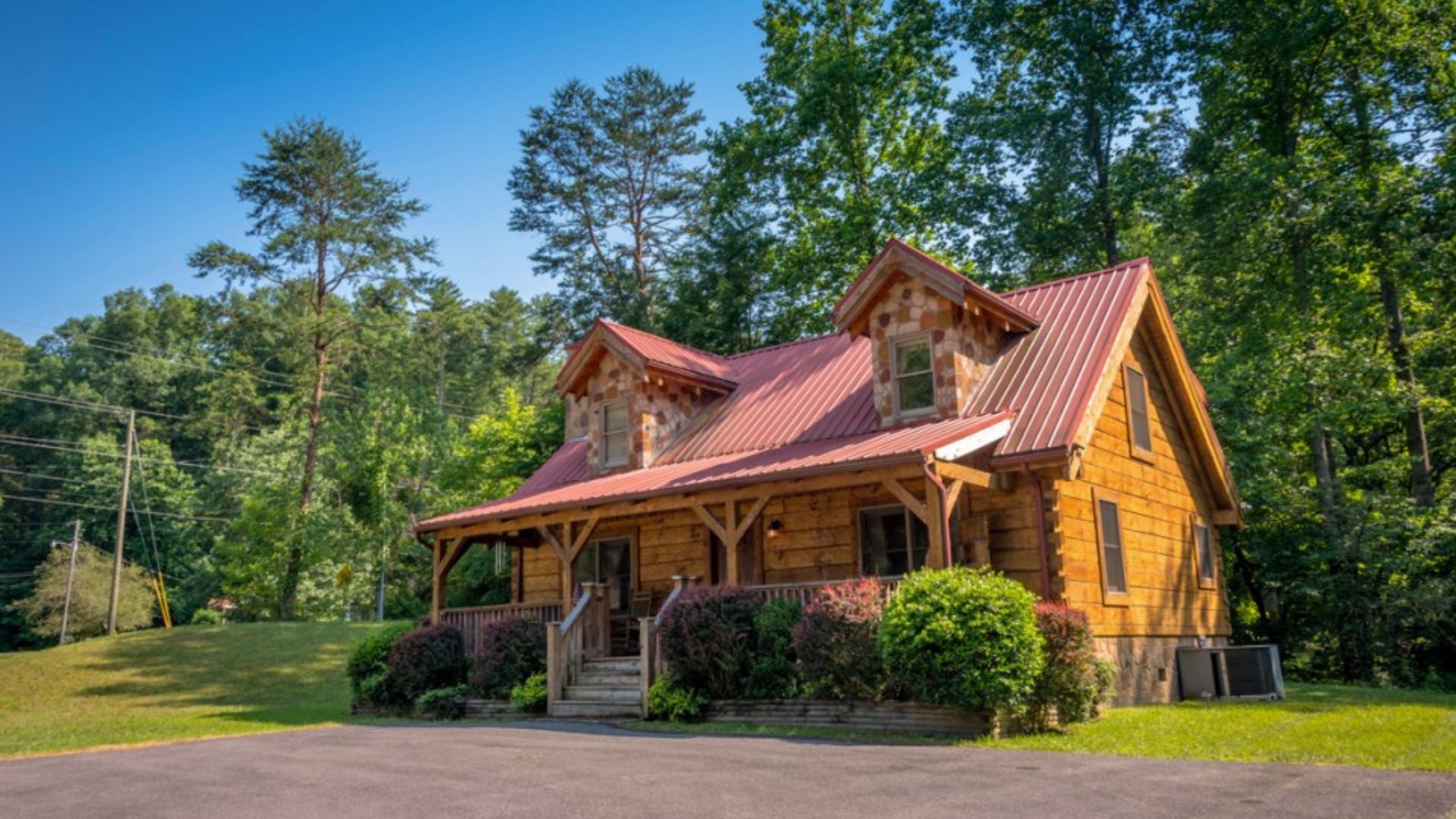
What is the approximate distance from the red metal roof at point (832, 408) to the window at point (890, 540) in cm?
129

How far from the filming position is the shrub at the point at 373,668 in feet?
57.7

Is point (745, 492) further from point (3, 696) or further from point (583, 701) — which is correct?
point (3, 696)

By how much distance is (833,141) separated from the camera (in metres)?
32.4

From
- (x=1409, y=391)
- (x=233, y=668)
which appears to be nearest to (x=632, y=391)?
(x=233, y=668)

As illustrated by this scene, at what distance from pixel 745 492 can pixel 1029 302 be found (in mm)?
7228

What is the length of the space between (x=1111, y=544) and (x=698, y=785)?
10.0 m

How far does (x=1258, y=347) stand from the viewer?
24375 mm

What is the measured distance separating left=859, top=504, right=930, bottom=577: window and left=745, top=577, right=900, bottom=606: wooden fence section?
2060 millimetres

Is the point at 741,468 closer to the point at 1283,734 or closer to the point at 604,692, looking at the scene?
the point at 604,692

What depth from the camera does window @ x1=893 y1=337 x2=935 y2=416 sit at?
16.6m

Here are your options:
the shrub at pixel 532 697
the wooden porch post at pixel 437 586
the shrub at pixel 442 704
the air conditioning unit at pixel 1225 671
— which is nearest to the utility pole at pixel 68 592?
the wooden porch post at pixel 437 586

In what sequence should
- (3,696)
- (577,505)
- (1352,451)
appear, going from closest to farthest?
1. (577,505)
2. (3,696)
3. (1352,451)

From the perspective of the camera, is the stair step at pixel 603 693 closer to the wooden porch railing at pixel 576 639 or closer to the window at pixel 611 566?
the wooden porch railing at pixel 576 639

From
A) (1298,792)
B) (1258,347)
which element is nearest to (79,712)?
(1298,792)
